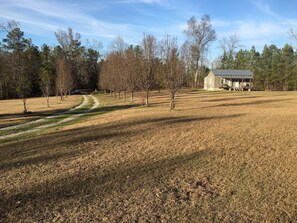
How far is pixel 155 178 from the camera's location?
17.2ft

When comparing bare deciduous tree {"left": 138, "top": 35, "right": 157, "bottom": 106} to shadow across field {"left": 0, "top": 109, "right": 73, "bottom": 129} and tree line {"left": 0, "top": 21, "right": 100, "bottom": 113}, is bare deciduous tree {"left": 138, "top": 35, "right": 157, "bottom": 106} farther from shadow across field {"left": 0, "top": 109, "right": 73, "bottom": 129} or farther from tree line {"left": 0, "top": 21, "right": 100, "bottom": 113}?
tree line {"left": 0, "top": 21, "right": 100, "bottom": 113}

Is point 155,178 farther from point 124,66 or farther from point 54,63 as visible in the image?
point 54,63

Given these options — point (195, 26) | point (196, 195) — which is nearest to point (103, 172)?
point (196, 195)

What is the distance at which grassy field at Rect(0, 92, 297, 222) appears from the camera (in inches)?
153

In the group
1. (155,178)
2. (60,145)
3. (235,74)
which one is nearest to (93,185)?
(155,178)

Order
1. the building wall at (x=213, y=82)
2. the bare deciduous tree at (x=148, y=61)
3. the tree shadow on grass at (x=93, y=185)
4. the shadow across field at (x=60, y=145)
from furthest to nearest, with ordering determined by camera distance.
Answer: the building wall at (x=213, y=82), the bare deciduous tree at (x=148, y=61), the shadow across field at (x=60, y=145), the tree shadow on grass at (x=93, y=185)

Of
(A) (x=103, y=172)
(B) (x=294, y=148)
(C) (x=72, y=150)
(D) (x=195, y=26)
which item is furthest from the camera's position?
(D) (x=195, y=26)

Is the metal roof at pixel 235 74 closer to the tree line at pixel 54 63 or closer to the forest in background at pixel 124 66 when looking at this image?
the forest in background at pixel 124 66

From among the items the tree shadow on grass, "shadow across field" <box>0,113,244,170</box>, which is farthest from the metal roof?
the tree shadow on grass

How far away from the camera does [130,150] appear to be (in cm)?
730

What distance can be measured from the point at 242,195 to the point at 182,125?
20.4 feet

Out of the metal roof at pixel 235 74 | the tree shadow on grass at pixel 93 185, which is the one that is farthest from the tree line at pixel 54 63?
the tree shadow on grass at pixel 93 185

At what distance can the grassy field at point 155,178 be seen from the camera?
3875mm

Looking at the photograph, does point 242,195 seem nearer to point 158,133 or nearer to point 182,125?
point 158,133
